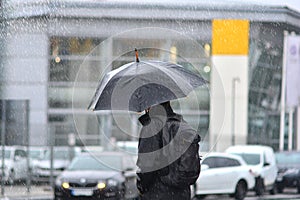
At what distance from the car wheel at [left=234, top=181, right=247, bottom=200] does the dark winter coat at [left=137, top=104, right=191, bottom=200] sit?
14.6 meters

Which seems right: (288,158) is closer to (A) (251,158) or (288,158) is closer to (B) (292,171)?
(B) (292,171)

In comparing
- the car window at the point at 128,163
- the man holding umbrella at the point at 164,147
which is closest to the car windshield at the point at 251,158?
the car window at the point at 128,163

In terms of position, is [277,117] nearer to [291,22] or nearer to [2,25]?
[291,22]

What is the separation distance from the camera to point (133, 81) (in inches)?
202

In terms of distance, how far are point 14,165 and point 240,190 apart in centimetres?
655

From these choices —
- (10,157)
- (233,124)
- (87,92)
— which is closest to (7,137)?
(10,157)

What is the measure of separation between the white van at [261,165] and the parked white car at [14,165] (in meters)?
5.58

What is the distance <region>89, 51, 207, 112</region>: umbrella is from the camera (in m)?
4.98

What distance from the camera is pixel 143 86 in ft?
16.8

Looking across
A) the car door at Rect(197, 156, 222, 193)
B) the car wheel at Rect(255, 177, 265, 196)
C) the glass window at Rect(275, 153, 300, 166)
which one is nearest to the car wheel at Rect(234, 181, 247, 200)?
the car wheel at Rect(255, 177, 265, 196)

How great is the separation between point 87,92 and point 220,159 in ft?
32.3

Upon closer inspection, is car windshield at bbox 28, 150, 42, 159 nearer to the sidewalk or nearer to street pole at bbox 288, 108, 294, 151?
the sidewalk

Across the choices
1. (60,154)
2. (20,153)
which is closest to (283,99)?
(60,154)

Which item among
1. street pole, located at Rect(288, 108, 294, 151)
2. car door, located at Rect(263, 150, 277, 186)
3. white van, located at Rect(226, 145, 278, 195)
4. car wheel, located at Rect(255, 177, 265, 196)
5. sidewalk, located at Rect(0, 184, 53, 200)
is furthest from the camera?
street pole, located at Rect(288, 108, 294, 151)
